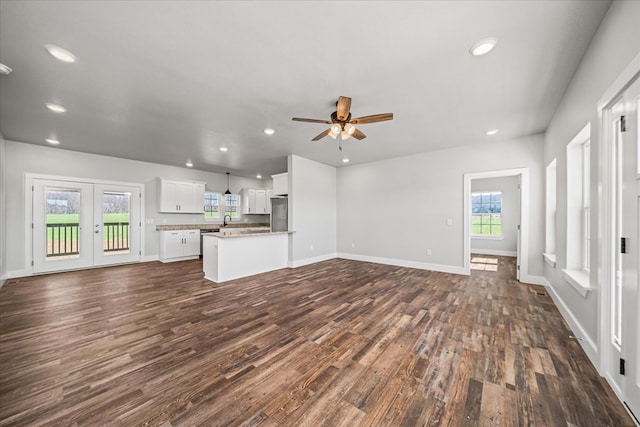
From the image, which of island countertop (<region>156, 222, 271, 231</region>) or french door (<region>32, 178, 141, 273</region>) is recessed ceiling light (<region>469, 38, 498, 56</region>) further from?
french door (<region>32, 178, 141, 273</region>)

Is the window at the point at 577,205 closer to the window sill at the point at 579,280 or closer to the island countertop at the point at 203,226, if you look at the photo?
the window sill at the point at 579,280

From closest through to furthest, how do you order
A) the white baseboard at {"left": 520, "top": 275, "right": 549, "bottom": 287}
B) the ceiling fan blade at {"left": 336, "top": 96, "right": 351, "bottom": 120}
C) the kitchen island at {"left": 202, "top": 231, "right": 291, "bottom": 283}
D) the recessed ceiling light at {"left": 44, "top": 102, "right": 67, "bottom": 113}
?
the ceiling fan blade at {"left": 336, "top": 96, "right": 351, "bottom": 120}, the recessed ceiling light at {"left": 44, "top": 102, "right": 67, "bottom": 113}, the white baseboard at {"left": 520, "top": 275, "right": 549, "bottom": 287}, the kitchen island at {"left": 202, "top": 231, "right": 291, "bottom": 283}

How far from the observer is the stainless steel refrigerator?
19.5 feet

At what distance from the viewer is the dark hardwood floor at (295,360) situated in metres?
1.47

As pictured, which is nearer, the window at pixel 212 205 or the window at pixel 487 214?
the window at pixel 487 214

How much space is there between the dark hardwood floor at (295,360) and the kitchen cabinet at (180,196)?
3.30 metres

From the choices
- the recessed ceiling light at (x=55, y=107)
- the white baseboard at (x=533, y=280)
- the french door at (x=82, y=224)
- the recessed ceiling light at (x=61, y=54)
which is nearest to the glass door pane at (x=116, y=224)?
the french door at (x=82, y=224)

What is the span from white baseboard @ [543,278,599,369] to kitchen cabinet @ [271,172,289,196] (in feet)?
16.5

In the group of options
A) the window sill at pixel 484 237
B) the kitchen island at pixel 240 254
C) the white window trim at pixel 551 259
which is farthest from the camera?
the window sill at pixel 484 237

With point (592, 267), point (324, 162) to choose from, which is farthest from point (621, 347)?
point (324, 162)

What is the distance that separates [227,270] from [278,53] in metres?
3.72

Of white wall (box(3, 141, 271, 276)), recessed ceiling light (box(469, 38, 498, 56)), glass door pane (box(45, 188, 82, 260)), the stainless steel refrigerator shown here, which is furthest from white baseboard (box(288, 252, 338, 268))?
glass door pane (box(45, 188, 82, 260))

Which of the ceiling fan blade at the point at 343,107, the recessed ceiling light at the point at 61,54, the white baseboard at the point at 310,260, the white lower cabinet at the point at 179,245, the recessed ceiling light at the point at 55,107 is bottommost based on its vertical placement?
the white baseboard at the point at 310,260

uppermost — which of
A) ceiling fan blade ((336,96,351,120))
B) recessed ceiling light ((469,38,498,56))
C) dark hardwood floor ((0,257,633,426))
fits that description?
recessed ceiling light ((469,38,498,56))
